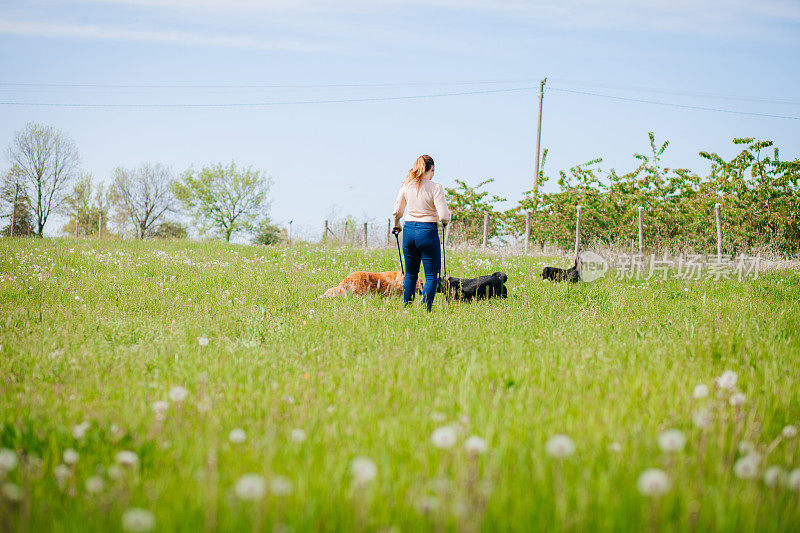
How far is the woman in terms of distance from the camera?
770 cm

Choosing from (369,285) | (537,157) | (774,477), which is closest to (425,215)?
(369,285)

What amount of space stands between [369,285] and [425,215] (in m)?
1.96

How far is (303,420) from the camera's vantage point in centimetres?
304

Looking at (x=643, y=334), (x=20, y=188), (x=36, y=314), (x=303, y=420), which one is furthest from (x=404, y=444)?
(x=20, y=188)

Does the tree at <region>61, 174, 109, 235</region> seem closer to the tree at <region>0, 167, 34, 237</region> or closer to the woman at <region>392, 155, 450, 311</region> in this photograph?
the tree at <region>0, 167, 34, 237</region>

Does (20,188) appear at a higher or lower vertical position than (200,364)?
higher

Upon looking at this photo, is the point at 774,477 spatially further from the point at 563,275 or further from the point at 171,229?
the point at 171,229

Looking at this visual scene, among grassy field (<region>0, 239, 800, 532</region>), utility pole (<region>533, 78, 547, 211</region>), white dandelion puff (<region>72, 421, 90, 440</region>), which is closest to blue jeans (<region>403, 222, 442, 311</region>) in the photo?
grassy field (<region>0, 239, 800, 532</region>)

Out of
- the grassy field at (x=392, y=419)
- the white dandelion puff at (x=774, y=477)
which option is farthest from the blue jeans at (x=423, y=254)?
the white dandelion puff at (x=774, y=477)

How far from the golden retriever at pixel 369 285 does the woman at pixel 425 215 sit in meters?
1.40

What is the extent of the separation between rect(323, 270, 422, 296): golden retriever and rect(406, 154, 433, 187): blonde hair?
6.95 feet

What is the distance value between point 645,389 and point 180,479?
2.90 metres

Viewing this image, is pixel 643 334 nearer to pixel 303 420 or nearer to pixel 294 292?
pixel 303 420

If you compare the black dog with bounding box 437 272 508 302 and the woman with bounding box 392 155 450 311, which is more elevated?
the woman with bounding box 392 155 450 311
